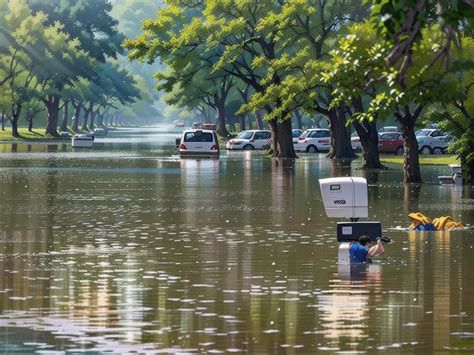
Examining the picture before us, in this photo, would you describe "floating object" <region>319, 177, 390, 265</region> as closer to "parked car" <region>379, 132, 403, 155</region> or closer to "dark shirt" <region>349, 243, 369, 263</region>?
A: "dark shirt" <region>349, 243, 369, 263</region>

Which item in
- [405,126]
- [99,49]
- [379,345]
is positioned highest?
[99,49]

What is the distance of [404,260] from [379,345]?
9.49 m

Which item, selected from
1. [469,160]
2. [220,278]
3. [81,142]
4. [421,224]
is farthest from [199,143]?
[220,278]

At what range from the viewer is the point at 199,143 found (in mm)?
79438

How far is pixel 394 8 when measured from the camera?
11641 mm

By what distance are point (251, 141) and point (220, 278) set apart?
3277 inches

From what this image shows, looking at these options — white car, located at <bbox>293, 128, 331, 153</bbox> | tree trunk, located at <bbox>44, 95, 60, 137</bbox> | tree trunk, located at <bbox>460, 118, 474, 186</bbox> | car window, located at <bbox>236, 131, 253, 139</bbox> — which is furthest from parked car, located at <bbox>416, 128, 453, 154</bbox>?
tree trunk, located at <bbox>44, 95, 60, 137</bbox>

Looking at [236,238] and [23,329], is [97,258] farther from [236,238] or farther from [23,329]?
[23,329]

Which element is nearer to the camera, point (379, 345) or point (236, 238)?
point (379, 345)

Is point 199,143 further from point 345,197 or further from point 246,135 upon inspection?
point 345,197

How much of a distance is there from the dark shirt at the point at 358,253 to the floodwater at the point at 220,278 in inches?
10.4

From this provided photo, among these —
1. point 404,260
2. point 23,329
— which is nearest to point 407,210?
point 404,260

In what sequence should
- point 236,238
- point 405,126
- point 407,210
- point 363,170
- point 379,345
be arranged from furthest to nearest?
point 363,170 → point 405,126 → point 407,210 → point 236,238 → point 379,345

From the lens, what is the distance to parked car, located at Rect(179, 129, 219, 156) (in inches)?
3103
